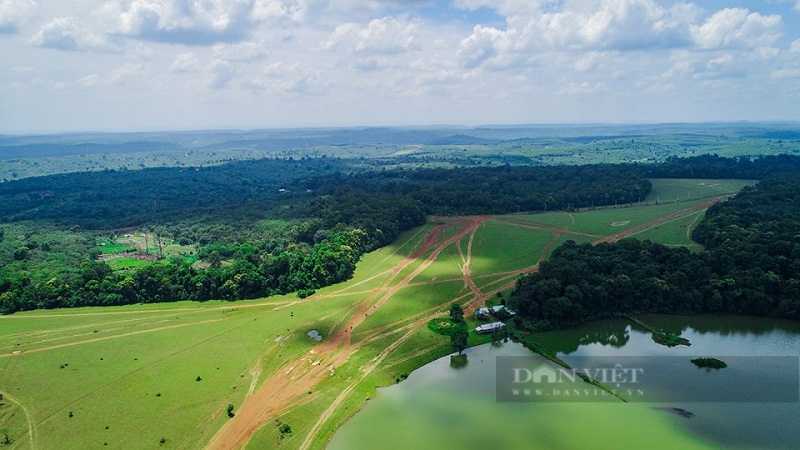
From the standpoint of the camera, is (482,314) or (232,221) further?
(232,221)

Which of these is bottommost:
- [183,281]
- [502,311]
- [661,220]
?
[502,311]

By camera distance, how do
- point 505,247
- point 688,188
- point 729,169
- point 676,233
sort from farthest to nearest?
point 729,169, point 688,188, point 676,233, point 505,247

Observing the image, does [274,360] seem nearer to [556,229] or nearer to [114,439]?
[114,439]

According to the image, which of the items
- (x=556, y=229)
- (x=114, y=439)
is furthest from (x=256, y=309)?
(x=556, y=229)

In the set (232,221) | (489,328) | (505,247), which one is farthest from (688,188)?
(232,221)

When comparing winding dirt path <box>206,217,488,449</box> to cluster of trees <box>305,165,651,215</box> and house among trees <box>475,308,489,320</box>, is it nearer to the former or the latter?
house among trees <box>475,308,489,320</box>

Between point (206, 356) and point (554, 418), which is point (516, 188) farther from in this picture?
point (206, 356)

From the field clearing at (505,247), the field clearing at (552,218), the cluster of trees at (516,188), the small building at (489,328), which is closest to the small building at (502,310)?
the small building at (489,328)

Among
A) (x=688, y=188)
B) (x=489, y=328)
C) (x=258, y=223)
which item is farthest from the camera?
(x=688, y=188)
